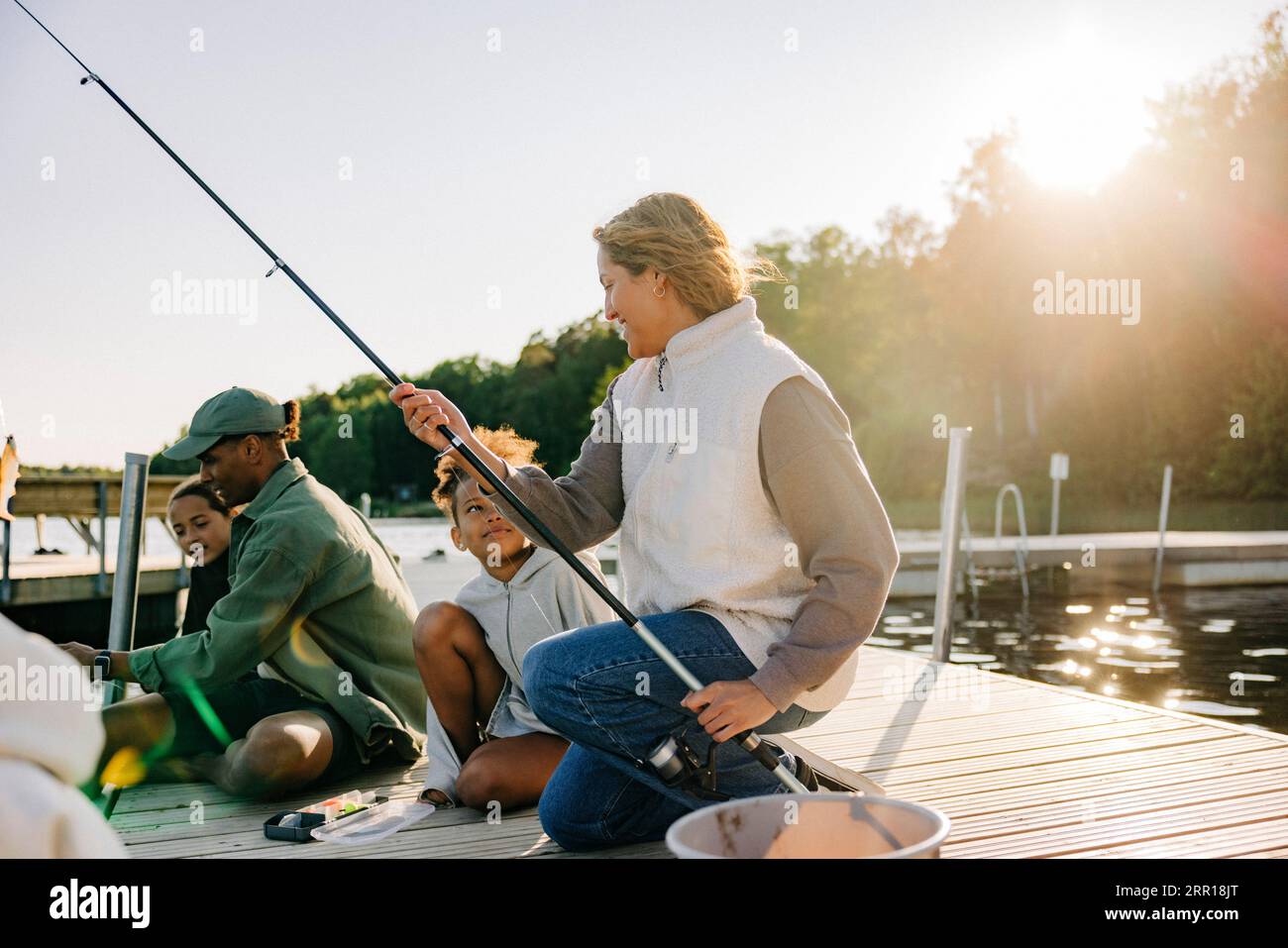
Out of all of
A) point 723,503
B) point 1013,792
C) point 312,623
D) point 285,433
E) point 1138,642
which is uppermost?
point 285,433

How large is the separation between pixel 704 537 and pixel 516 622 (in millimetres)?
922

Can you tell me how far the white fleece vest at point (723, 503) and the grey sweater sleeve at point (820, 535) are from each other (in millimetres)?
46

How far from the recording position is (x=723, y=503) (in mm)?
2145

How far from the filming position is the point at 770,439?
6.91ft

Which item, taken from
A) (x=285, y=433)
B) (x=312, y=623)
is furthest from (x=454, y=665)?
(x=285, y=433)

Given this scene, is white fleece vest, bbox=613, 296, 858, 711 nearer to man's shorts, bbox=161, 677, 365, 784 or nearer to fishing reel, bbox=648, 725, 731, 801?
fishing reel, bbox=648, 725, 731, 801

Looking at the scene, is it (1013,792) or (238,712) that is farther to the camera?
(238,712)

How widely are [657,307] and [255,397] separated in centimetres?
149

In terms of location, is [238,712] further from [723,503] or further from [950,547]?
[950,547]

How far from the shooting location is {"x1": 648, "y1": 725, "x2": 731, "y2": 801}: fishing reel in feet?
6.64

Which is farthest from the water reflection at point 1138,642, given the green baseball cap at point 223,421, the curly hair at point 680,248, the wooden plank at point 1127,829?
the green baseball cap at point 223,421

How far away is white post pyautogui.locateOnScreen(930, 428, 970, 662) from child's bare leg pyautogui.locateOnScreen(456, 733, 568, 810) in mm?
2573
